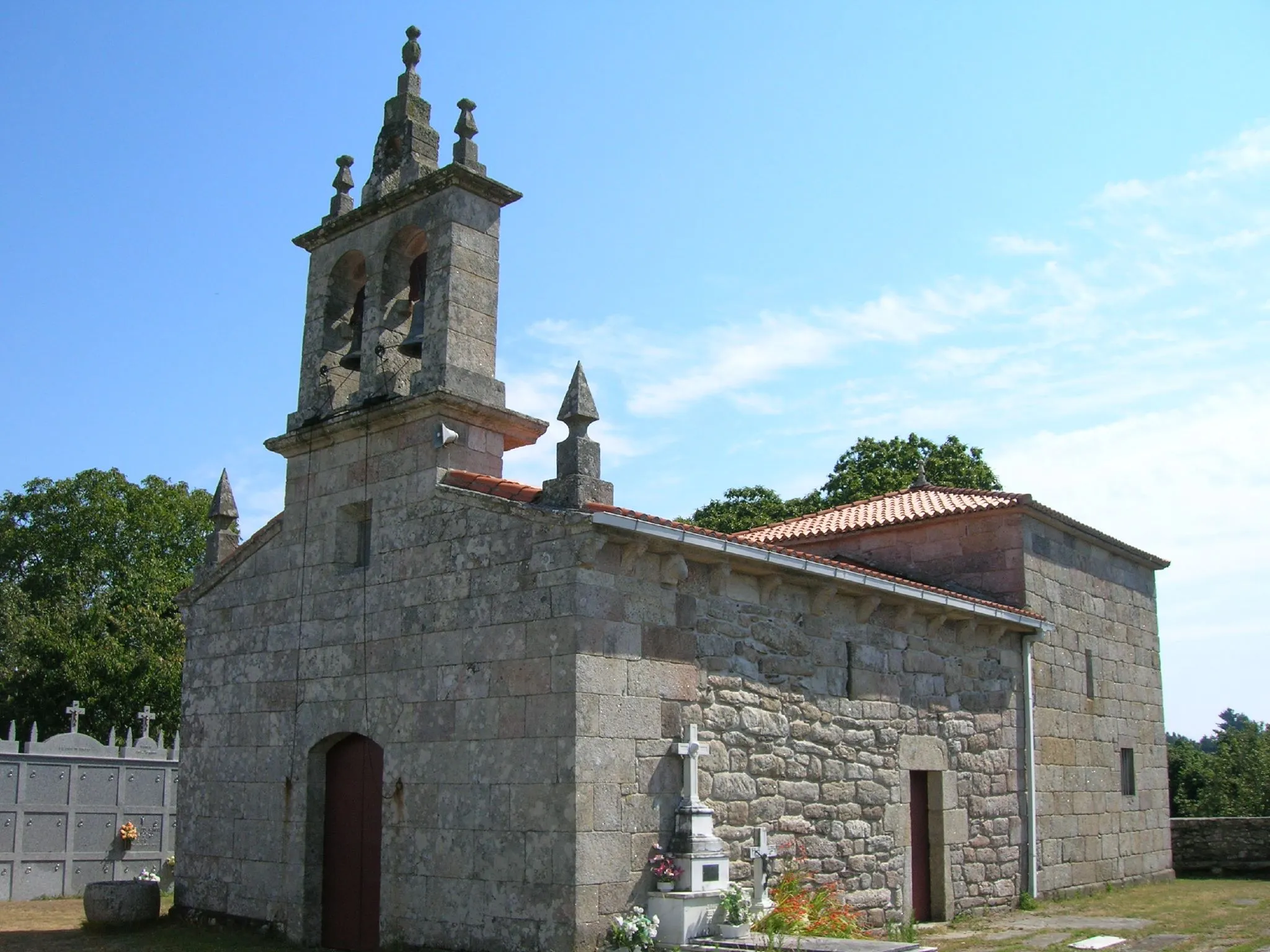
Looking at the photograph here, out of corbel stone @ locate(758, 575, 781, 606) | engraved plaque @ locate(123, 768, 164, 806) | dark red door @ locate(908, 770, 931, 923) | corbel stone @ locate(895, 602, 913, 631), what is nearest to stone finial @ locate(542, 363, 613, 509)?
corbel stone @ locate(758, 575, 781, 606)

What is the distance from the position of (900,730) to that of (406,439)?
19.0 feet

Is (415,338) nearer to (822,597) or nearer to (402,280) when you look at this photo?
(402,280)

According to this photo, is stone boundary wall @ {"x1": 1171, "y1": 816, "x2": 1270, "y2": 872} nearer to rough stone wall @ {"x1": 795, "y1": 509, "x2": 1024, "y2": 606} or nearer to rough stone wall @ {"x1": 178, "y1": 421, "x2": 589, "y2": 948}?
rough stone wall @ {"x1": 795, "y1": 509, "x2": 1024, "y2": 606}

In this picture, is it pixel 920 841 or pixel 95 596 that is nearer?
pixel 920 841

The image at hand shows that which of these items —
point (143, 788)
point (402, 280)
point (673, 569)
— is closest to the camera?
point (673, 569)

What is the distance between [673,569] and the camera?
952cm

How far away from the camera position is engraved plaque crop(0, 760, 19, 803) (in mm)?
14172

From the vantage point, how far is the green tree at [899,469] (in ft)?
104

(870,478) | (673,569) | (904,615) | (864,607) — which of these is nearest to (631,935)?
(673,569)

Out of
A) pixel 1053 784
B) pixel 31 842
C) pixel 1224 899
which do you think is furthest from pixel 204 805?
pixel 1224 899

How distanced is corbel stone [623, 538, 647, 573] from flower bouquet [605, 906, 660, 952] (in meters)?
2.61

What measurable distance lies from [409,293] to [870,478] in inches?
872

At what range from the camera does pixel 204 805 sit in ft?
39.0

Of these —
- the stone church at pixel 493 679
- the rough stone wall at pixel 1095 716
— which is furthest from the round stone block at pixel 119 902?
the rough stone wall at pixel 1095 716
